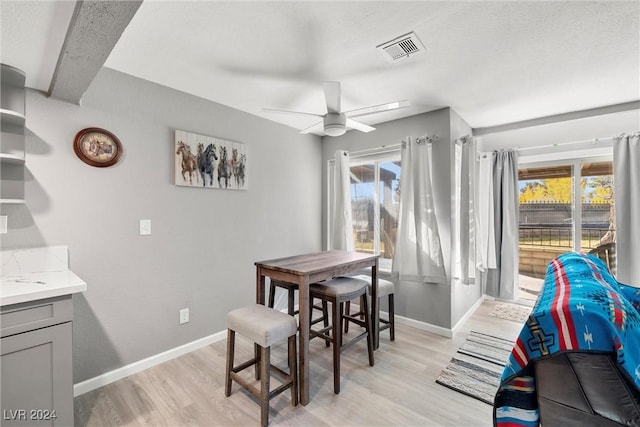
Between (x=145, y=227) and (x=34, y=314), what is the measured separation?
1.05 meters

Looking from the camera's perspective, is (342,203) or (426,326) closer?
(426,326)

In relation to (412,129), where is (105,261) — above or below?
below

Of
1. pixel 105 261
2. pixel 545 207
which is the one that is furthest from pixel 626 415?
pixel 545 207

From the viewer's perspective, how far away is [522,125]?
337cm

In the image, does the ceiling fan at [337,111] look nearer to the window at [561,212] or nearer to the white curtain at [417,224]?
the white curtain at [417,224]

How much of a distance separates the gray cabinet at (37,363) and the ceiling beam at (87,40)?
125cm

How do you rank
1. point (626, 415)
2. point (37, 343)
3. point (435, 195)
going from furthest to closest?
1. point (435, 195)
2. point (37, 343)
3. point (626, 415)

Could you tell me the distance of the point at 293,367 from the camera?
1.84m

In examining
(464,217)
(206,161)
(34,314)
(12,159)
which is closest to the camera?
(34,314)

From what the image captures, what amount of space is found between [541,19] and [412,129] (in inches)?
64.4

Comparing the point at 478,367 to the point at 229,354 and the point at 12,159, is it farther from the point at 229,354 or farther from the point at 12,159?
the point at 12,159

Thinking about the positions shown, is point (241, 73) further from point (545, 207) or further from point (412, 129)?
point (545, 207)

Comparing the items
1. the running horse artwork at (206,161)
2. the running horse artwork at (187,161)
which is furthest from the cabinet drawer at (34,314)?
the running horse artwork at (206,161)

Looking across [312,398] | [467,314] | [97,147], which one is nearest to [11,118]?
[97,147]
